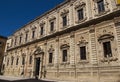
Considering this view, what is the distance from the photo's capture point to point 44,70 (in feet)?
60.1

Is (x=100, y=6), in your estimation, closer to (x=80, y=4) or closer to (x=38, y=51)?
(x=80, y=4)

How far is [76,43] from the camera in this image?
15.0 metres

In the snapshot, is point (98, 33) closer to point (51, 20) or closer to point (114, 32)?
point (114, 32)

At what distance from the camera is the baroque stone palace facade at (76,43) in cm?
1194

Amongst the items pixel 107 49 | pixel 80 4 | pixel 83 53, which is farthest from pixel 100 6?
pixel 83 53

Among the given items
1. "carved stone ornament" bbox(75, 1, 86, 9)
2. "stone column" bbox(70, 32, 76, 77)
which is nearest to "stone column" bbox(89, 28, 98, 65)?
"stone column" bbox(70, 32, 76, 77)

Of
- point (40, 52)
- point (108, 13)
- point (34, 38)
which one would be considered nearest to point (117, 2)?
point (108, 13)

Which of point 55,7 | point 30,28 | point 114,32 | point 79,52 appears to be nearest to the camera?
point 114,32

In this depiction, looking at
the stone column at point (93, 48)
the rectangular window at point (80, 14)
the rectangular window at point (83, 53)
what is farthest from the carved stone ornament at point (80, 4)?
the rectangular window at point (83, 53)

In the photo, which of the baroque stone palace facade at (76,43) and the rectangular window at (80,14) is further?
the rectangular window at (80,14)

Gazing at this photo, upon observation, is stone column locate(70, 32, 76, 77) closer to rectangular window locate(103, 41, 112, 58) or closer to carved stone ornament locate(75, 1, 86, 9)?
carved stone ornament locate(75, 1, 86, 9)

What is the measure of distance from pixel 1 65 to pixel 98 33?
29099mm

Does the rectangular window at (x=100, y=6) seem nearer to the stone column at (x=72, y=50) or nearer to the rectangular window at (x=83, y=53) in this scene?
the stone column at (x=72, y=50)

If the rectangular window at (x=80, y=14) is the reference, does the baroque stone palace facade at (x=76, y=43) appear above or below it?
below
